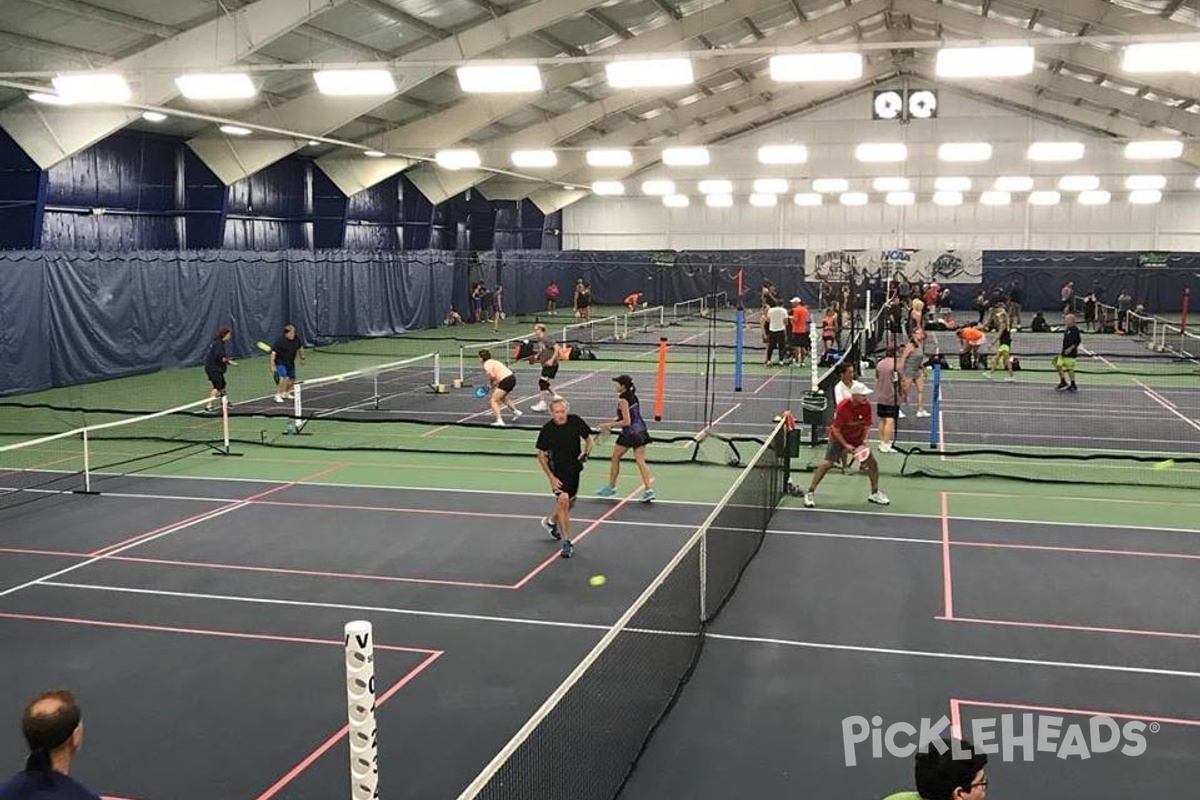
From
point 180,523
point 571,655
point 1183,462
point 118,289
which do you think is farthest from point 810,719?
point 118,289

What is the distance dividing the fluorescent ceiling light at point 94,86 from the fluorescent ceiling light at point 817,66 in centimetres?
1152

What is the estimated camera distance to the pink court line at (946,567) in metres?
11.0

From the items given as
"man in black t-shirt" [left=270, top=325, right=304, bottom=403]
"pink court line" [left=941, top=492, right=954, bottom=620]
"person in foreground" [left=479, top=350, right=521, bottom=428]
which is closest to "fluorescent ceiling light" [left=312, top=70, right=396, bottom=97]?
"person in foreground" [left=479, top=350, right=521, bottom=428]

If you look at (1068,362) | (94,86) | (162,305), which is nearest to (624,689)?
(94,86)

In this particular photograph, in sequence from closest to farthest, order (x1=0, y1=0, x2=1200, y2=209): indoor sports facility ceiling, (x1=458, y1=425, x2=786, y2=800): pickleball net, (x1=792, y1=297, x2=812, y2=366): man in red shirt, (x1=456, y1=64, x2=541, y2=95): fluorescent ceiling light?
(x1=458, y1=425, x2=786, y2=800): pickleball net → (x1=456, y1=64, x2=541, y2=95): fluorescent ceiling light → (x1=0, y1=0, x2=1200, y2=209): indoor sports facility ceiling → (x1=792, y1=297, x2=812, y2=366): man in red shirt

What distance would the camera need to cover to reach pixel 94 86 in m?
19.6

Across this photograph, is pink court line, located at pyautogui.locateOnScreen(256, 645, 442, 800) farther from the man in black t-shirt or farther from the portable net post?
the man in black t-shirt

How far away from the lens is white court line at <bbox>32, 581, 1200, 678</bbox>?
9.49m

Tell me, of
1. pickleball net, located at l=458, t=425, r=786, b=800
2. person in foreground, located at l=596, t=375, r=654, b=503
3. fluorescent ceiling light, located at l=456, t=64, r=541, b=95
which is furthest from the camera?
fluorescent ceiling light, located at l=456, t=64, r=541, b=95

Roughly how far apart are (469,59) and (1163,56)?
48.1 feet

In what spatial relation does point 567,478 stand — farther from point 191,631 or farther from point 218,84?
point 218,84

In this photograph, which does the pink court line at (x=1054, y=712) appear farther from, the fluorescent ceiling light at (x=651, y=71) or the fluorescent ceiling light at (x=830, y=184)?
the fluorescent ceiling light at (x=830, y=184)

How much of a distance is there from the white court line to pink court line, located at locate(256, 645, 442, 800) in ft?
3.61

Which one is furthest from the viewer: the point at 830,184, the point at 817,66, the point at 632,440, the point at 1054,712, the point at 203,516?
the point at 830,184
